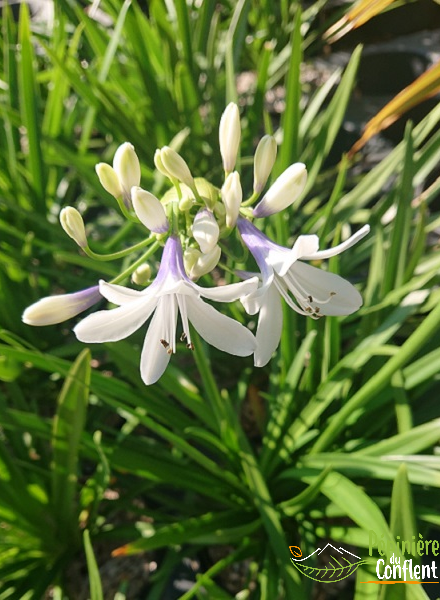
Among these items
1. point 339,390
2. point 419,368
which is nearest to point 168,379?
point 339,390

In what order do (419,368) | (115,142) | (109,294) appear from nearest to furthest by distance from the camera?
(109,294) → (419,368) → (115,142)

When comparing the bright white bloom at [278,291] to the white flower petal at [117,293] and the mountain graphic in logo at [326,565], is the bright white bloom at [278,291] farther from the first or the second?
the mountain graphic in logo at [326,565]

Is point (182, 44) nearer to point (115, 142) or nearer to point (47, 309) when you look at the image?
point (115, 142)

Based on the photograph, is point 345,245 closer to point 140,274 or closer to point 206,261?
point 206,261

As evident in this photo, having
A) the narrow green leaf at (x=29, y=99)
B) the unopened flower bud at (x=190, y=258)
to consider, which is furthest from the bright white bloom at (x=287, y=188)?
the narrow green leaf at (x=29, y=99)

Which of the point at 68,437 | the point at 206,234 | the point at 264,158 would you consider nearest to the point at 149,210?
the point at 206,234

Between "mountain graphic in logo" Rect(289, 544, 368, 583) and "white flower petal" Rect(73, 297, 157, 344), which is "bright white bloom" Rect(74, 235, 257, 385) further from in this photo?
"mountain graphic in logo" Rect(289, 544, 368, 583)
